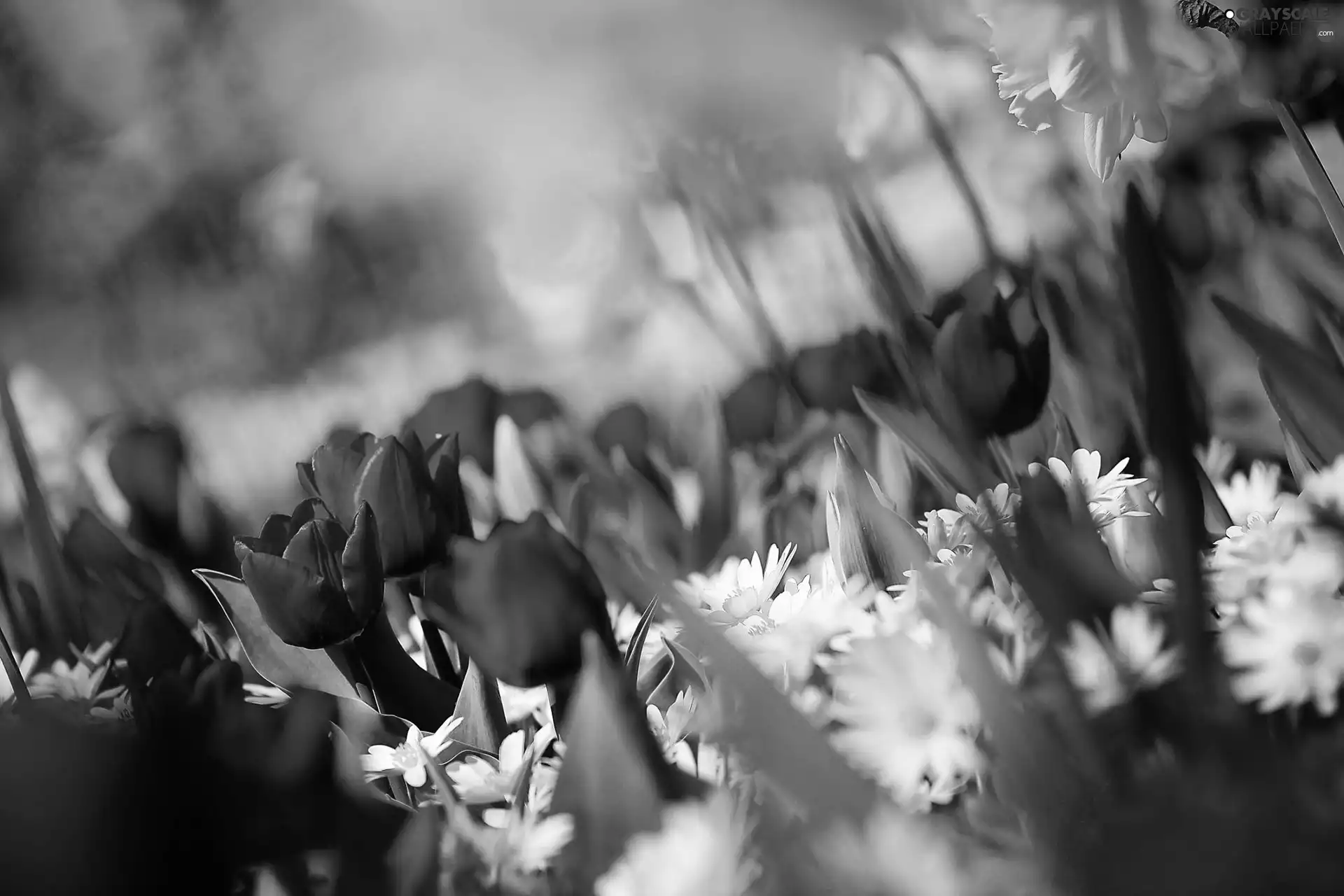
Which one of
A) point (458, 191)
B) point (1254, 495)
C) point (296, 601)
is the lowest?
point (1254, 495)

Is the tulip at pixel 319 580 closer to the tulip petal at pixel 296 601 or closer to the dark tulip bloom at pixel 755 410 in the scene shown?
the tulip petal at pixel 296 601

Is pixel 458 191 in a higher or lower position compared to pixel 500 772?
higher

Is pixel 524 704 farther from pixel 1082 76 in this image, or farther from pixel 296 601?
pixel 1082 76

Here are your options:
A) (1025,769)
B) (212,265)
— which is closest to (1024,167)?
(1025,769)

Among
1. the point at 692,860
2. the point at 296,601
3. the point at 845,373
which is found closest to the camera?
the point at 692,860

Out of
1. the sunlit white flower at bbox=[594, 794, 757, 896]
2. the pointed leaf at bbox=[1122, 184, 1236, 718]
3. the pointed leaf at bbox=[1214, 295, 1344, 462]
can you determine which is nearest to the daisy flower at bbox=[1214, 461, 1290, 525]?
the pointed leaf at bbox=[1214, 295, 1344, 462]

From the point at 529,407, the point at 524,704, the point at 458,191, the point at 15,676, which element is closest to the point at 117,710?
the point at 15,676

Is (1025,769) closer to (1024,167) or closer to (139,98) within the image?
(1024,167)
